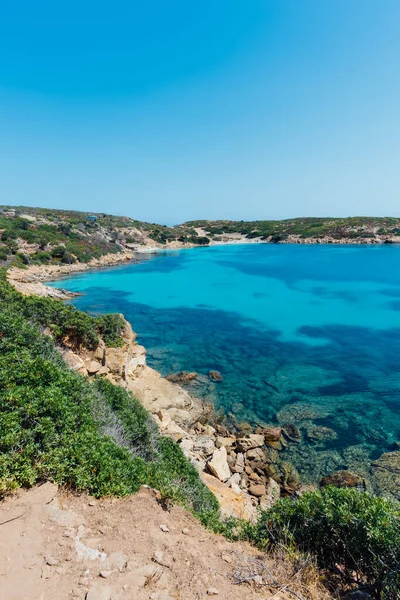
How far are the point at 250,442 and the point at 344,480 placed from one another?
3597 millimetres

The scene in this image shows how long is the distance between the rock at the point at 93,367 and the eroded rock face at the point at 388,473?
1146cm

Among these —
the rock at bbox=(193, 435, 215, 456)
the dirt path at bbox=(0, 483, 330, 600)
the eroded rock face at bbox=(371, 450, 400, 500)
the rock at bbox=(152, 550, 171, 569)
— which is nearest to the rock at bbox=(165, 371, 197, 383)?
the rock at bbox=(193, 435, 215, 456)

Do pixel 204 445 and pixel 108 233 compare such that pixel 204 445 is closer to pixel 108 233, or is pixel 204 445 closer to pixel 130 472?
pixel 130 472

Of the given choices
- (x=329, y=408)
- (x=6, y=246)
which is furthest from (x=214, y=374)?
(x=6, y=246)

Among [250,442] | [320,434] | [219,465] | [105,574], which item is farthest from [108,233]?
[105,574]

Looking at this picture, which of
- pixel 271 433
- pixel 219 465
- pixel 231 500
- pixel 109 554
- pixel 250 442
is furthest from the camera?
pixel 271 433

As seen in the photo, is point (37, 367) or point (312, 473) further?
point (312, 473)

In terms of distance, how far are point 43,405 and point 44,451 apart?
2.93 ft

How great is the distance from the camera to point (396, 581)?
407 cm

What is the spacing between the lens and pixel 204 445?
12570 millimetres

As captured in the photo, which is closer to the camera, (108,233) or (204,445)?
(204,445)

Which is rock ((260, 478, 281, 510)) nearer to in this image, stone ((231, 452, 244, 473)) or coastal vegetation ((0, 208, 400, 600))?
stone ((231, 452, 244, 473))

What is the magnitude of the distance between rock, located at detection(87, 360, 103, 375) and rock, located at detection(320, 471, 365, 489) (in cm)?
976

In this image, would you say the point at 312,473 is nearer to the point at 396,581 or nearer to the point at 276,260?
the point at 396,581
